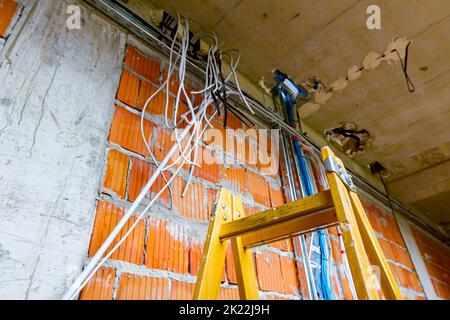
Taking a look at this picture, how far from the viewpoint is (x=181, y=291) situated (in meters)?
0.75

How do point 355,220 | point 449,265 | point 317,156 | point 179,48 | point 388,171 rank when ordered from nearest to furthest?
point 355,220 → point 179,48 → point 317,156 → point 388,171 → point 449,265

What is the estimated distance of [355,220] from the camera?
1.71ft

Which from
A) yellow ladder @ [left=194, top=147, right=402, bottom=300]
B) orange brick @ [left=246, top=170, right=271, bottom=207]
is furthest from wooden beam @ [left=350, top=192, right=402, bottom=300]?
orange brick @ [left=246, top=170, right=271, bottom=207]

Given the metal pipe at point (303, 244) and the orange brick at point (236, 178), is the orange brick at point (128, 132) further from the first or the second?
the metal pipe at point (303, 244)

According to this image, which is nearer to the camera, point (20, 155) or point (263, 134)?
point (20, 155)

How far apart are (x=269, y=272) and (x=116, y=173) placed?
63 cm

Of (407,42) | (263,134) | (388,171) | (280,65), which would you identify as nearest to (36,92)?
(263,134)

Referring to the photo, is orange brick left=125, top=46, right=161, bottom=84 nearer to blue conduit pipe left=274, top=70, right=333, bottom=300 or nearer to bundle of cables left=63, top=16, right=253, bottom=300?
bundle of cables left=63, top=16, right=253, bottom=300

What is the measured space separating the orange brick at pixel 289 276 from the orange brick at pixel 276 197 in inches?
9.1

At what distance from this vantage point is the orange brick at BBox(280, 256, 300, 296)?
42.9 inches

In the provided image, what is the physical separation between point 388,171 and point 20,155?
248cm

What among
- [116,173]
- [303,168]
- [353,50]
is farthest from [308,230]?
[353,50]
